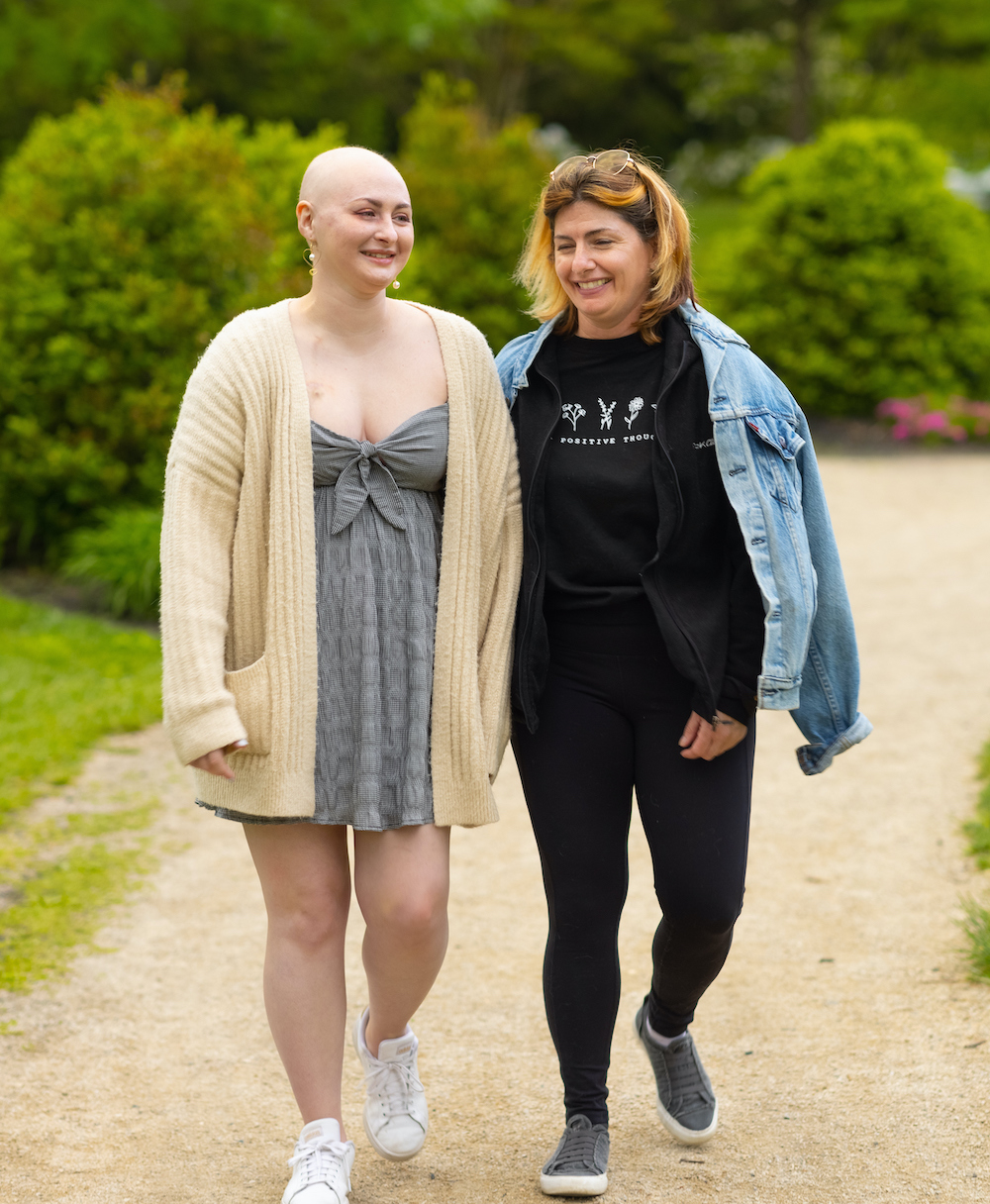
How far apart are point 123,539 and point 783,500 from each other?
6170 mm

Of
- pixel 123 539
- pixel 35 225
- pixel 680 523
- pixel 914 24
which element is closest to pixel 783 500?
pixel 680 523

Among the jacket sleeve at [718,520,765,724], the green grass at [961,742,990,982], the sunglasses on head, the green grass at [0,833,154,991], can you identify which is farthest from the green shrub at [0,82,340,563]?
the jacket sleeve at [718,520,765,724]

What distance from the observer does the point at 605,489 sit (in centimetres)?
261

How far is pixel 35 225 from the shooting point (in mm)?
8203

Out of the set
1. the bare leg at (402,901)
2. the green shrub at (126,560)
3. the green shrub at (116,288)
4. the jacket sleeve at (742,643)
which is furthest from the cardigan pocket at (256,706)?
the green shrub at (116,288)

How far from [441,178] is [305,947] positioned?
1003 cm

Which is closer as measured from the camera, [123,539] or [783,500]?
[783,500]

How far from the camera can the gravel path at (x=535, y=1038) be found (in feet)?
9.36

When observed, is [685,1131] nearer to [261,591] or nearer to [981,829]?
[261,591]

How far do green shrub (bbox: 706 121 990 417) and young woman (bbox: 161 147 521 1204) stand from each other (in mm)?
12077

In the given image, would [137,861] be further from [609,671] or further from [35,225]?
[35,225]

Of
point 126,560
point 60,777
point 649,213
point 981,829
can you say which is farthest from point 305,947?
point 126,560

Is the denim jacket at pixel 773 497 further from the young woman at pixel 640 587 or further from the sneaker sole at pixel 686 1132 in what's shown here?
the sneaker sole at pixel 686 1132

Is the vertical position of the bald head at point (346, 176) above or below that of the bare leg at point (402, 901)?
above
